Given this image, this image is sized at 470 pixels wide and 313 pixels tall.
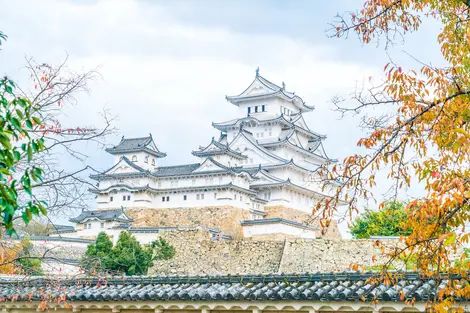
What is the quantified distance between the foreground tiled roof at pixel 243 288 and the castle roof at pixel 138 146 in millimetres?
32421

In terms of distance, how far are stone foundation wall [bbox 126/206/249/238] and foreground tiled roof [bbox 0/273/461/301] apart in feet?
89.9

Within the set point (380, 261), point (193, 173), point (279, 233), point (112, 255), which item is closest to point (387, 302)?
point (380, 261)

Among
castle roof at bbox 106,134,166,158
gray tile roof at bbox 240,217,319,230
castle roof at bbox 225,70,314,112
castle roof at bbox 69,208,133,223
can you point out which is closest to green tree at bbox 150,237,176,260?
gray tile roof at bbox 240,217,319,230

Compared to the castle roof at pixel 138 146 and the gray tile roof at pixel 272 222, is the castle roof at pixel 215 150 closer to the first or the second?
the castle roof at pixel 138 146

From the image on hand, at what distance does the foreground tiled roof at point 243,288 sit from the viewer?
24.2 ft

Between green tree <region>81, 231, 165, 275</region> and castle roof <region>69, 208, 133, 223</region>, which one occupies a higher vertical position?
castle roof <region>69, 208, 133, 223</region>

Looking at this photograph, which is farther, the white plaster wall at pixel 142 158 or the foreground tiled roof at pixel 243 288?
the white plaster wall at pixel 142 158

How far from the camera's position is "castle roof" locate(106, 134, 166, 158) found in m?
42.8

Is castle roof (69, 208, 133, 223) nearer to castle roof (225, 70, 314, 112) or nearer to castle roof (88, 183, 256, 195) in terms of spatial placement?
castle roof (88, 183, 256, 195)

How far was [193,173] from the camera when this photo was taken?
39.7 metres

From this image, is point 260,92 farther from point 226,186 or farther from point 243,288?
point 243,288

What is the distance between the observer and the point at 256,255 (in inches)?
1184

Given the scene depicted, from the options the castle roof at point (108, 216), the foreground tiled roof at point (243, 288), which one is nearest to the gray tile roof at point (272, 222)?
the castle roof at point (108, 216)

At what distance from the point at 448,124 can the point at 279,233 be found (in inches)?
1185
